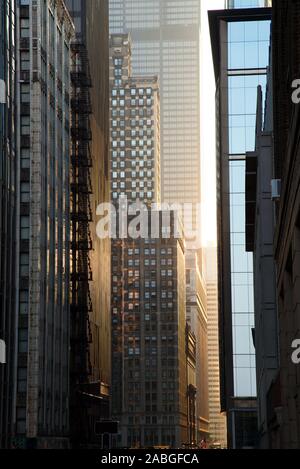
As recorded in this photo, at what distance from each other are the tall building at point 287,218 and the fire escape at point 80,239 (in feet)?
202

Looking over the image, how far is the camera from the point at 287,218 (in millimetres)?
34375

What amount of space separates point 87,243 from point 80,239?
113 centimetres

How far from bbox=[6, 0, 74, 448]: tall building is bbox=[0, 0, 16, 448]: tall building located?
4814mm

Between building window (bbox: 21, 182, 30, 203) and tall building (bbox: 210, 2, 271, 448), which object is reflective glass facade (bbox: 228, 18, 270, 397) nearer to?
tall building (bbox: 210, 2, 271, 448)

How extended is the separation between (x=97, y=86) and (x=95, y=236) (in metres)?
20.9

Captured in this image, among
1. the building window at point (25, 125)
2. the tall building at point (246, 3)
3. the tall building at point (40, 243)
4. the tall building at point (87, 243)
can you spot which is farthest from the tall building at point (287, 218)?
the tall building at point (246, 3)

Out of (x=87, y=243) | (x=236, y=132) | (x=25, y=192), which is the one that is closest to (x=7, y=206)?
(x=25, y=192)

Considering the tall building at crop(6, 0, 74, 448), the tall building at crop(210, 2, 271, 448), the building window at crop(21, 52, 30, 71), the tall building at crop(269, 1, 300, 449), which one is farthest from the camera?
the tall building at crop(210, 2, 271, 448)

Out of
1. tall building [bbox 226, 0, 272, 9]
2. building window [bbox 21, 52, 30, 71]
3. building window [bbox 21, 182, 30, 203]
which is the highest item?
tall building [bbox 226, 0, 272, 9]

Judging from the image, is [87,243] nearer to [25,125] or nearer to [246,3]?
[25,125]

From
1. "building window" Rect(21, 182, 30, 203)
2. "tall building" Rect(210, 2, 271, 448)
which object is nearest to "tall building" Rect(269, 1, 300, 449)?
"building window" Rect(21, 182, 30, 203)

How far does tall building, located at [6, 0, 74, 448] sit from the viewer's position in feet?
293

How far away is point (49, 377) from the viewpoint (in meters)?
93.6
